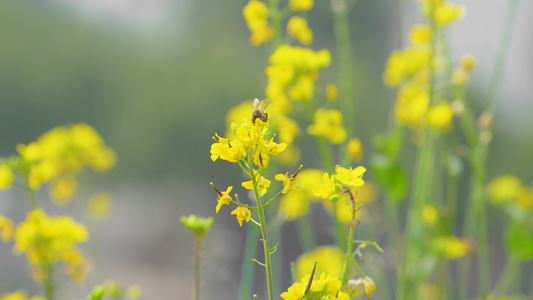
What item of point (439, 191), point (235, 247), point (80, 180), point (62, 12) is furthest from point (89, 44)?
point (439, 191)

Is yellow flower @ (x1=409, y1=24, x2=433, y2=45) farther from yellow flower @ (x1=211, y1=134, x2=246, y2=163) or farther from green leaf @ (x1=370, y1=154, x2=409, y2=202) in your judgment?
yellow flower @ (x1=211, y1=134, x2=246, y2=163)

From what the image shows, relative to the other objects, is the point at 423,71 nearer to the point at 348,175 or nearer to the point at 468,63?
the point at 468,63

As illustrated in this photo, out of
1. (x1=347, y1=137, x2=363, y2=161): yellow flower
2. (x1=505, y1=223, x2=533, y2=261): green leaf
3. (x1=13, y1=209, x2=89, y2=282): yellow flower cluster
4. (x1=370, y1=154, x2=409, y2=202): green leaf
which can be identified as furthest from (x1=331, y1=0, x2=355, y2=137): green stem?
(x1=13, y1=209, x2=89, y2=282): yellow flower cluster

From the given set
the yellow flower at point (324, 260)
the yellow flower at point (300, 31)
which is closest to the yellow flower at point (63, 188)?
the yellow flower at point (324, 260)

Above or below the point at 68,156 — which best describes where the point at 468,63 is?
below

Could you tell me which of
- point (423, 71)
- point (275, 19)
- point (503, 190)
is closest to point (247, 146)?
point (275, 19)

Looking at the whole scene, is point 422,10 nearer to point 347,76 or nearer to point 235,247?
point 347,76
